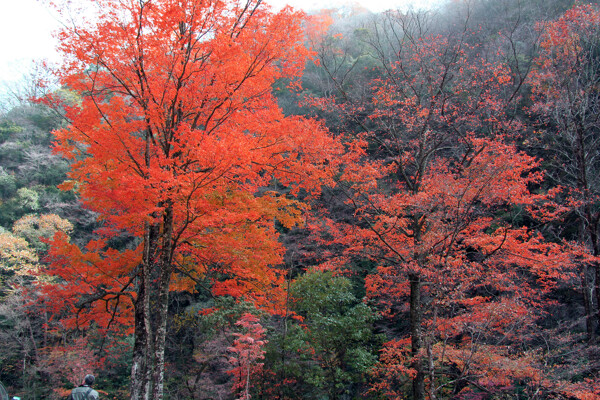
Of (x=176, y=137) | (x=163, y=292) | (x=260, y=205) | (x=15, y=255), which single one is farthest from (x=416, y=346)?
(x=15, y=255)

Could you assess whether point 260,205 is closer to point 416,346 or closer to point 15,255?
point 416,346

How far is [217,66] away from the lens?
6.17 meters

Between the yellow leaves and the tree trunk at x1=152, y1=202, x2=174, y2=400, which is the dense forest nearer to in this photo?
the tree trunk at x1=152, y1=202, x2=174, y2=400

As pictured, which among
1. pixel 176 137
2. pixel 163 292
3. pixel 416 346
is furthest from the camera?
pixel 416 346

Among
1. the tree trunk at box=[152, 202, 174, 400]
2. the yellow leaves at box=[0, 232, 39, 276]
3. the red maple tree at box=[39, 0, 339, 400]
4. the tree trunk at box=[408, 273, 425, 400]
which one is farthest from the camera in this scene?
A: the yellow leaves at box=[0, 232, 39, 276]

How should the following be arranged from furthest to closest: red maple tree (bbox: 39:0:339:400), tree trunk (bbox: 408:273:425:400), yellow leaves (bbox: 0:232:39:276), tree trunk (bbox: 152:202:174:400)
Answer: yellow leaves (bbox: 0:232:39:276), tree trunk (bbox: 408:273:425:400), tree trunk (bbox: 152:202:174:400), red maple tree (bbox: 39:0:339:400)

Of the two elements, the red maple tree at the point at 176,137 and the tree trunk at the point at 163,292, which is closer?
the red maple tree at the point at 176,137

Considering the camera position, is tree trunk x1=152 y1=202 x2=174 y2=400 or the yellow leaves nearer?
tree trunk x1=152 y1=202 x2=174 y2=400

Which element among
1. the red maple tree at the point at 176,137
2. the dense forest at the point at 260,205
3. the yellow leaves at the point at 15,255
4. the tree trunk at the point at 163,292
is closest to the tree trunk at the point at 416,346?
the dense forest at the point at 260,205

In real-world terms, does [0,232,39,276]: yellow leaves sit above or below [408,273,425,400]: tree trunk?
above

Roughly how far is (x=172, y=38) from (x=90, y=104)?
1957 millimetres

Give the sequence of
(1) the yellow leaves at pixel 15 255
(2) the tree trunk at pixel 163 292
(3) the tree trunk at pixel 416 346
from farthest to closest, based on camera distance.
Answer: (1) the yellow leaves at pixel 15 255 → (3) the tree trunk at pixel 416 346 → (2) the tree trunk at pixel 163 292

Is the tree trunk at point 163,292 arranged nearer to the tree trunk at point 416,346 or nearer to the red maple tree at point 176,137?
the red maple tree at point 176,137

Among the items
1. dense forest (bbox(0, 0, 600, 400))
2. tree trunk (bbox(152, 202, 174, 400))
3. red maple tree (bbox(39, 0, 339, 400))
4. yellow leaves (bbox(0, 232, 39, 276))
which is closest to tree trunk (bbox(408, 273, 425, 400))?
dense forest (bbox(0, 0, 600, 400))
